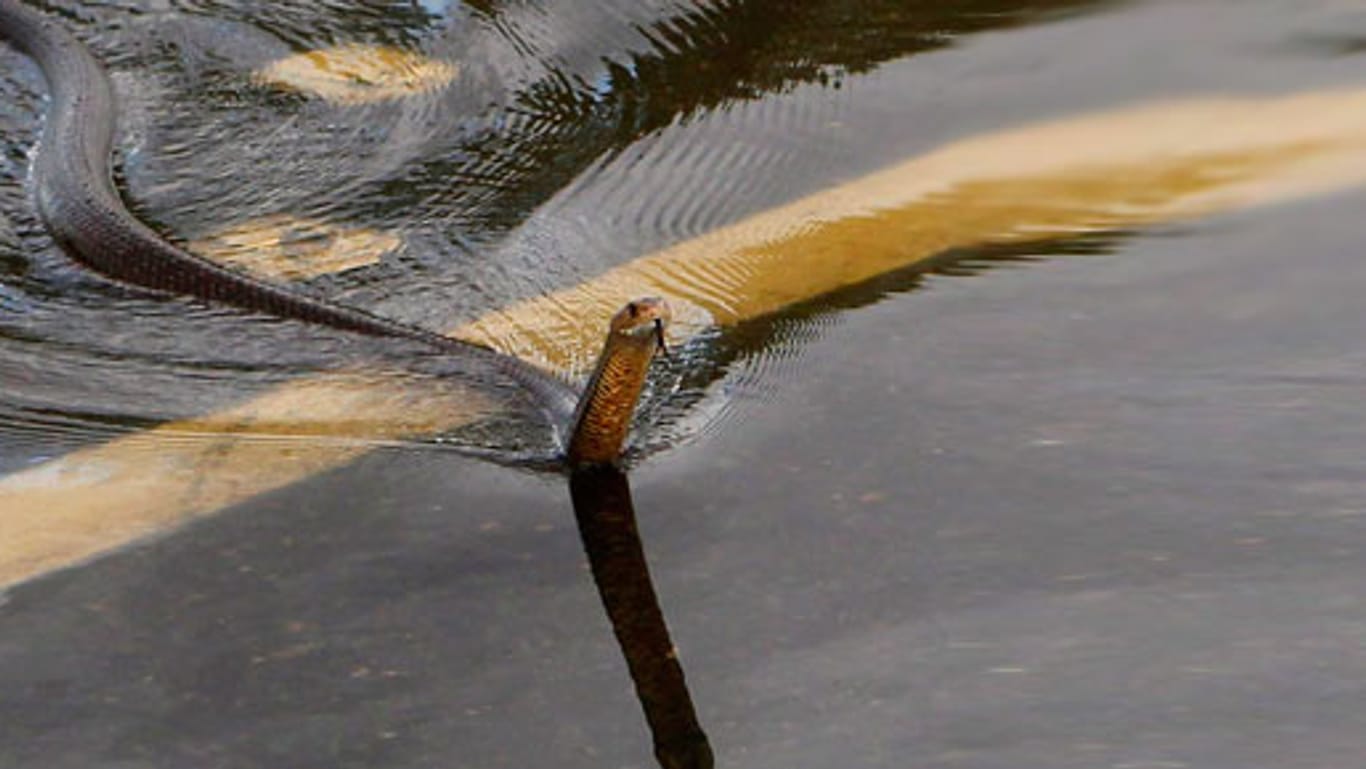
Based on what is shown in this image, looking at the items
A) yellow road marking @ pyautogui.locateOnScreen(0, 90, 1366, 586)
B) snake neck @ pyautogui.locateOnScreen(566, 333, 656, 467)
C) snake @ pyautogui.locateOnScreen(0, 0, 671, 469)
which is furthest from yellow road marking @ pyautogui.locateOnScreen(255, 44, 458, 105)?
snake neck @ pyautogui.locateOnScreen(566, 333, 656, 467)

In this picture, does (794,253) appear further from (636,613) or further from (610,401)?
(636,613)

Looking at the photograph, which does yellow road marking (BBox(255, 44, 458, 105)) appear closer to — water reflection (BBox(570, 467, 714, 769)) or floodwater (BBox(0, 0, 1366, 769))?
floodwater (BBox(0, 0, 1366, 769))

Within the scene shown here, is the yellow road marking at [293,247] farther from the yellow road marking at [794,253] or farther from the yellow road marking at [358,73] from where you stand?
the yellow road marking at [358,73]

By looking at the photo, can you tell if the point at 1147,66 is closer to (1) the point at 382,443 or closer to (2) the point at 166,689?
(1) the point at 382,443

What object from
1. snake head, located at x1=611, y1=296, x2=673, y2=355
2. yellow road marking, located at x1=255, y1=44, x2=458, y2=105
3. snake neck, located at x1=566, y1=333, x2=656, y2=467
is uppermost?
yellow road marking, located at x1=255, y1=44, x2=458, y2=105

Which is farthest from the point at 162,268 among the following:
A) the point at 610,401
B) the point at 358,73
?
the point at 610,401

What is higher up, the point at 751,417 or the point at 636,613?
the point at 751,417

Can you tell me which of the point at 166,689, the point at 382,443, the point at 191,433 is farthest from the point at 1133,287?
the point at 166,689
